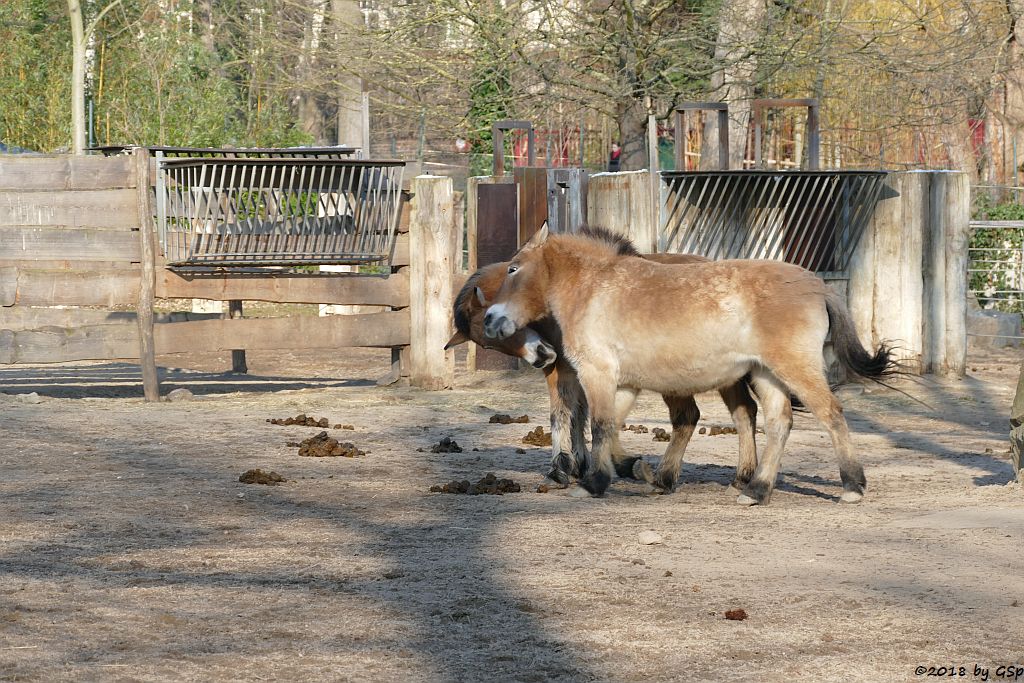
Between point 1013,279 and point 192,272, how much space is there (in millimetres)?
11226

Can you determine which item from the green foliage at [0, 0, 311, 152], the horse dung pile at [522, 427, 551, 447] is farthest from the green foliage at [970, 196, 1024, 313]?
the green foliage at [0, 0, 311, 152]

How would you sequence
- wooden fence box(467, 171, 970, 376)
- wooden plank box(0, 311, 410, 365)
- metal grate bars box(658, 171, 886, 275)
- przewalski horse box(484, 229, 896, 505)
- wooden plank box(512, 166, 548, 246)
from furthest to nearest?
wooden fence box(467, 171, 970, 376) → wooden plank box(512, 166, 548, 246) → metal grate bars box(658, 171, 886, 275) → wooden plank box(0, 311, 410, 365) → przewalski horse box(484, 229, 896, 505)

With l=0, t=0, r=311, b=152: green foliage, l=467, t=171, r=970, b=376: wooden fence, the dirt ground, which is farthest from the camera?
l=0, t=0, r=311, b=152: green foliage

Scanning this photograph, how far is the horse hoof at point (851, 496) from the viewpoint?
753 cm

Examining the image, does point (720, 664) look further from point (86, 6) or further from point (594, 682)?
point (86, 6)

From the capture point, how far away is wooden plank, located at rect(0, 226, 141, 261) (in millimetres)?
12102

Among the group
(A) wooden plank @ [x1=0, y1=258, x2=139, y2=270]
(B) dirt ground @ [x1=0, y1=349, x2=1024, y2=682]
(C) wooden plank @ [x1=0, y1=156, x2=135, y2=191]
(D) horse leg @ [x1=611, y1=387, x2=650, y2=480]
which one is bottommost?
(B) dirt ground @ [x1=0, y1=349, x2=1024, y2=682]

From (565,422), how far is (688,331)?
1.25m

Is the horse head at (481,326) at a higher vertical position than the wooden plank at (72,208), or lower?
lower

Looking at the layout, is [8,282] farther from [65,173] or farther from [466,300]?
[466,300]

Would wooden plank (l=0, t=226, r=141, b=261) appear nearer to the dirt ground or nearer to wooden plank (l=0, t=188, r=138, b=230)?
wooden plank (l=0, t=188, r=138, b=230)

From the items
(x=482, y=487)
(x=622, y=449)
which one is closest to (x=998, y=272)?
(x=622, y=449)

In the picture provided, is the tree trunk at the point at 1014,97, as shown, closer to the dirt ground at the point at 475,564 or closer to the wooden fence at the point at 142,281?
the wooden fence at the point at 142,281

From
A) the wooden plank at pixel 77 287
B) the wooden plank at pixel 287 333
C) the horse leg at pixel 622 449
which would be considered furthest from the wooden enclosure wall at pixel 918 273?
the wooden plank at pixel 77 287
